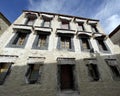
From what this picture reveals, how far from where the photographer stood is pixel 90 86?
6.21 meters

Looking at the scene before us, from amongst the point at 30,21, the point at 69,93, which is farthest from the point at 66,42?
the point at 30,21

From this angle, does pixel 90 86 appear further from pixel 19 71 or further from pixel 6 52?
pixel 6 52

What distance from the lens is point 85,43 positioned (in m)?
9.18

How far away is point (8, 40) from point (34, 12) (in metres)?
4.91

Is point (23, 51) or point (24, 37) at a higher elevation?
point (24, 37)

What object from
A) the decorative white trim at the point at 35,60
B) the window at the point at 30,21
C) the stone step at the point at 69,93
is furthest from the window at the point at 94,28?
the stone step at the point at 69,93

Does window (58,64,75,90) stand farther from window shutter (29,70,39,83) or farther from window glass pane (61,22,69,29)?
window glass pane (61,22,69,29)

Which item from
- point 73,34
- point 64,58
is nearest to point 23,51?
point 64,58

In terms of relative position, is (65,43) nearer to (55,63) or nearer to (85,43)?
(85,43)

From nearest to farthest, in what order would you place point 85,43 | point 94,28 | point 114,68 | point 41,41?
1. point 114,68
2. point 41,41
3. point 85,43
4. point 94,28

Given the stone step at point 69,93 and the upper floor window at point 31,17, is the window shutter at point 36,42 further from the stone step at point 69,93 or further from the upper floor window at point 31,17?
the stone step at point 69,93

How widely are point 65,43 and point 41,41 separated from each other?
2.24 m

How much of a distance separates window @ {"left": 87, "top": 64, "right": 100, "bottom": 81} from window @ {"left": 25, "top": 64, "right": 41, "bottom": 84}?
12.6 ft

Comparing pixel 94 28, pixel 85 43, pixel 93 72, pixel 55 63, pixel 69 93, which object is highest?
pixel 94 28
